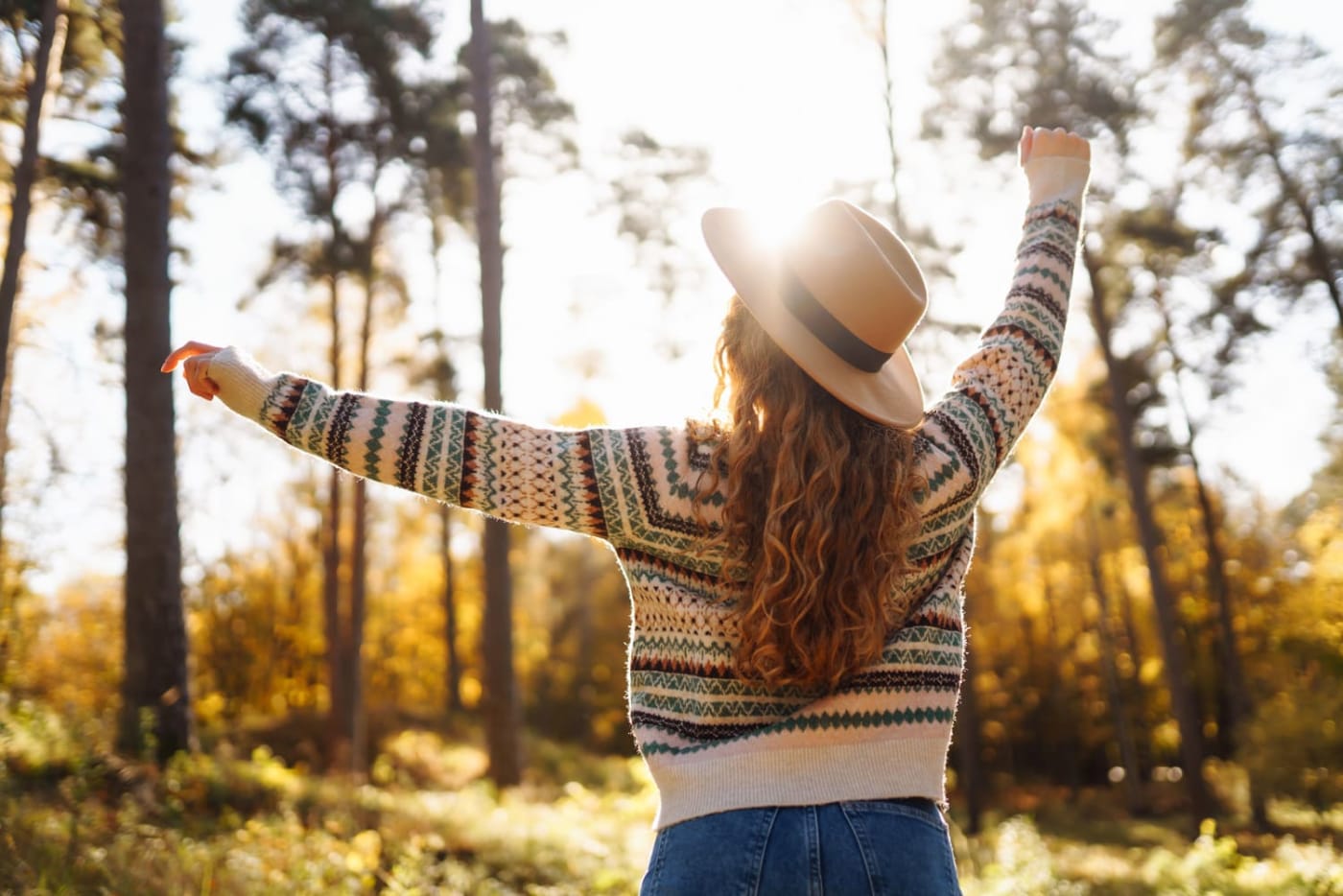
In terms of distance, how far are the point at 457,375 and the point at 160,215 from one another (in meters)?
8.09

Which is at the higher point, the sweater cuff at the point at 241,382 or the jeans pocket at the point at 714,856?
the sweater cuff at the point at 241,382

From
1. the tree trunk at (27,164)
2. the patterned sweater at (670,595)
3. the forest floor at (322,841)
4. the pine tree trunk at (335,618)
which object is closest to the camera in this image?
the patterned sweater at (670,595)

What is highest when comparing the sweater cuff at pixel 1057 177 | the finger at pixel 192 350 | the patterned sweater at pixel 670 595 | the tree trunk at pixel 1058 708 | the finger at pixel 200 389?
the sweater cuff at pixel 1057 177

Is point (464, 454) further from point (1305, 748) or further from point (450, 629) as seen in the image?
point (450, 629)

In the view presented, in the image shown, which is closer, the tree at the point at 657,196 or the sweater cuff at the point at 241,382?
the sweater cuff at the point at 241,382

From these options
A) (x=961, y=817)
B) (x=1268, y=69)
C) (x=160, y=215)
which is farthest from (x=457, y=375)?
(x=1268, y=69)

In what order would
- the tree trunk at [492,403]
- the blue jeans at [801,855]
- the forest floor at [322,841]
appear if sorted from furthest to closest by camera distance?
the tree trunk at [492,403] → the forest floor at [322,841] → the blue jeans at [801,855]

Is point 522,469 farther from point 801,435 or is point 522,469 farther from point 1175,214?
point 1175,214

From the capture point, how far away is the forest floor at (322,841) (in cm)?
469

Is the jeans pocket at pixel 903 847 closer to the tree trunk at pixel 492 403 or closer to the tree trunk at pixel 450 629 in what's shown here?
the tree trunk at pixel 492 403

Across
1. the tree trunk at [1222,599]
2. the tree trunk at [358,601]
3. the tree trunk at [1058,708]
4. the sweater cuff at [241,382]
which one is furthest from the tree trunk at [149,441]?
the tree trunk at [1058,708]

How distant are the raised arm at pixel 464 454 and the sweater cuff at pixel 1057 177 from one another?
1129 millimetres

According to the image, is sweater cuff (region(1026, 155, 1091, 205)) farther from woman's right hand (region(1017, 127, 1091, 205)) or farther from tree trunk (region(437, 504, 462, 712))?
tree trunk (region(437, 504, 462, 712))

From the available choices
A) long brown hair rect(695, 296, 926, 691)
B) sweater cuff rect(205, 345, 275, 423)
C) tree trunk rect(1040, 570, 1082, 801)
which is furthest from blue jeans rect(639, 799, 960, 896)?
tree trunk rect(1040, 570, 1082, 801)
